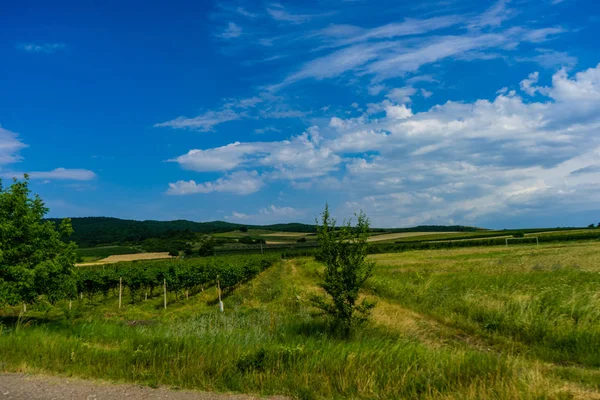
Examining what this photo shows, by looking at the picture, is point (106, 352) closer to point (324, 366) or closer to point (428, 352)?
point (324, 366)

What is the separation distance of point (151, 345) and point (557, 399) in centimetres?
796

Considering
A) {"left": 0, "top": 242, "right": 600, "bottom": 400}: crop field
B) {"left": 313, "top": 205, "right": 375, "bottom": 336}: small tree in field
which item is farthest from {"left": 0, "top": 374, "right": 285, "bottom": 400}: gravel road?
{"left": 313, "top": 205, "right": 375, "bottom": 336}: small tree in field

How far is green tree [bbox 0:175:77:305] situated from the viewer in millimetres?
16688

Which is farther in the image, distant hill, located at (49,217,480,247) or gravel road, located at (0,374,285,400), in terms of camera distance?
distant hill, located at (49,217,480,247)

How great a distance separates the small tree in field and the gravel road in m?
5.63

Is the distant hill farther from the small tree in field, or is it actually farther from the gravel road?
the gravel road

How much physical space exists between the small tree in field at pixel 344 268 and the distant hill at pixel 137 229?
118 meters

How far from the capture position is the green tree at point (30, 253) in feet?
54.7

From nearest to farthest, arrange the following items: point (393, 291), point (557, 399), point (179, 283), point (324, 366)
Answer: point (557, 399) → point (324, 366) → point (393, 291) → point (179, 283)

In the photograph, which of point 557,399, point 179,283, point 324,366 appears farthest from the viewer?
point 179,283

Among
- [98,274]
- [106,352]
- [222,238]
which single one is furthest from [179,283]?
[222,238]

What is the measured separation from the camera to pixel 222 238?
137 meters

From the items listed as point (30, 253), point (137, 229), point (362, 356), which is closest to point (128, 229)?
point (137, 229)

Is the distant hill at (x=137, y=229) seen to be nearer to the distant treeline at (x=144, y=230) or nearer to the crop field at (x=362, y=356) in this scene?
the distant treeline at (x=144, y=230)
